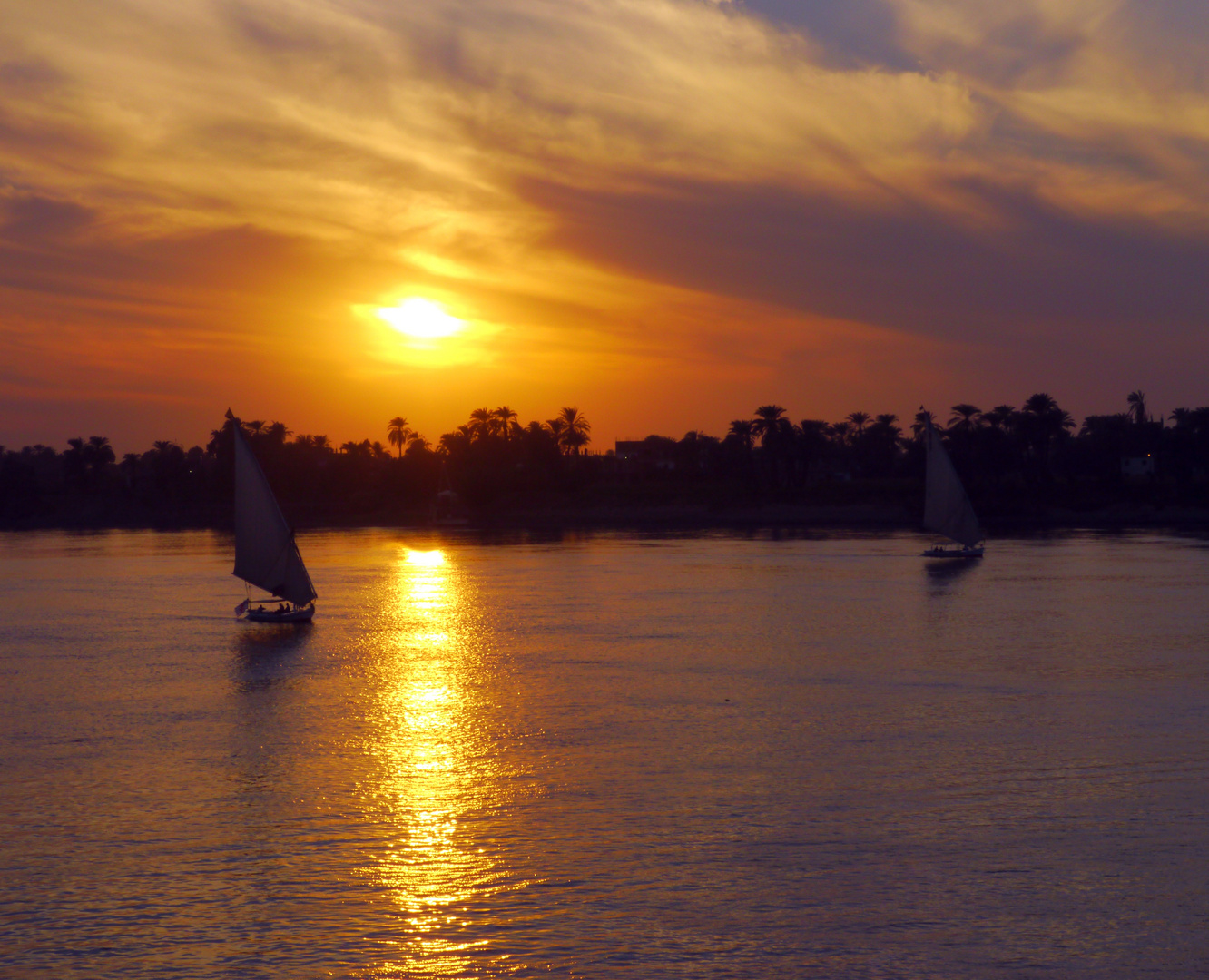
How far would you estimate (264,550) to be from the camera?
5003 centimetres

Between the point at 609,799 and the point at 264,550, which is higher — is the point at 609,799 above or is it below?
below

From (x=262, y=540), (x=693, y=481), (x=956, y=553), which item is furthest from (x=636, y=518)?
(x=262, y=540)

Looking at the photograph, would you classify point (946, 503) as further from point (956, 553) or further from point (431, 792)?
point (431, 792)

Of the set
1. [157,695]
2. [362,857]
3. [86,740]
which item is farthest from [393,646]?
[362,857]

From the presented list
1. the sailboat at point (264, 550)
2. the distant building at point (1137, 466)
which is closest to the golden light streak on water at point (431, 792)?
the sailboat at point (264, 550)

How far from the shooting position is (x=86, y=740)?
27.1 metres

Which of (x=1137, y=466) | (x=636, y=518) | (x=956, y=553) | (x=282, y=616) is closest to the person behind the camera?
(x=282, y=616)

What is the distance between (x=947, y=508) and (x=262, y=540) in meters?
56.1

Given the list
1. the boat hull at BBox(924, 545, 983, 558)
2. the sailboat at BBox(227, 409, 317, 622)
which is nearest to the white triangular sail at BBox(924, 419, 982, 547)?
the boat hull at BBox(924, 545, 983, 558)

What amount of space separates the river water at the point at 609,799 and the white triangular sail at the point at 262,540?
210 cm

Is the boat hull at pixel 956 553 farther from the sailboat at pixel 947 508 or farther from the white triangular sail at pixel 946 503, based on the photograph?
the white triangular sail at pixel 946 503

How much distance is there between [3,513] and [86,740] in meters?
160

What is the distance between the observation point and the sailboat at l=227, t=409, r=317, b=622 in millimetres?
48844

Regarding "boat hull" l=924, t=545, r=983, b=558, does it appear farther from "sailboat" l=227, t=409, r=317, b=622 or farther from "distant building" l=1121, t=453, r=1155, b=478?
"distant building" l=1121, t=453, r=1155, b=478
